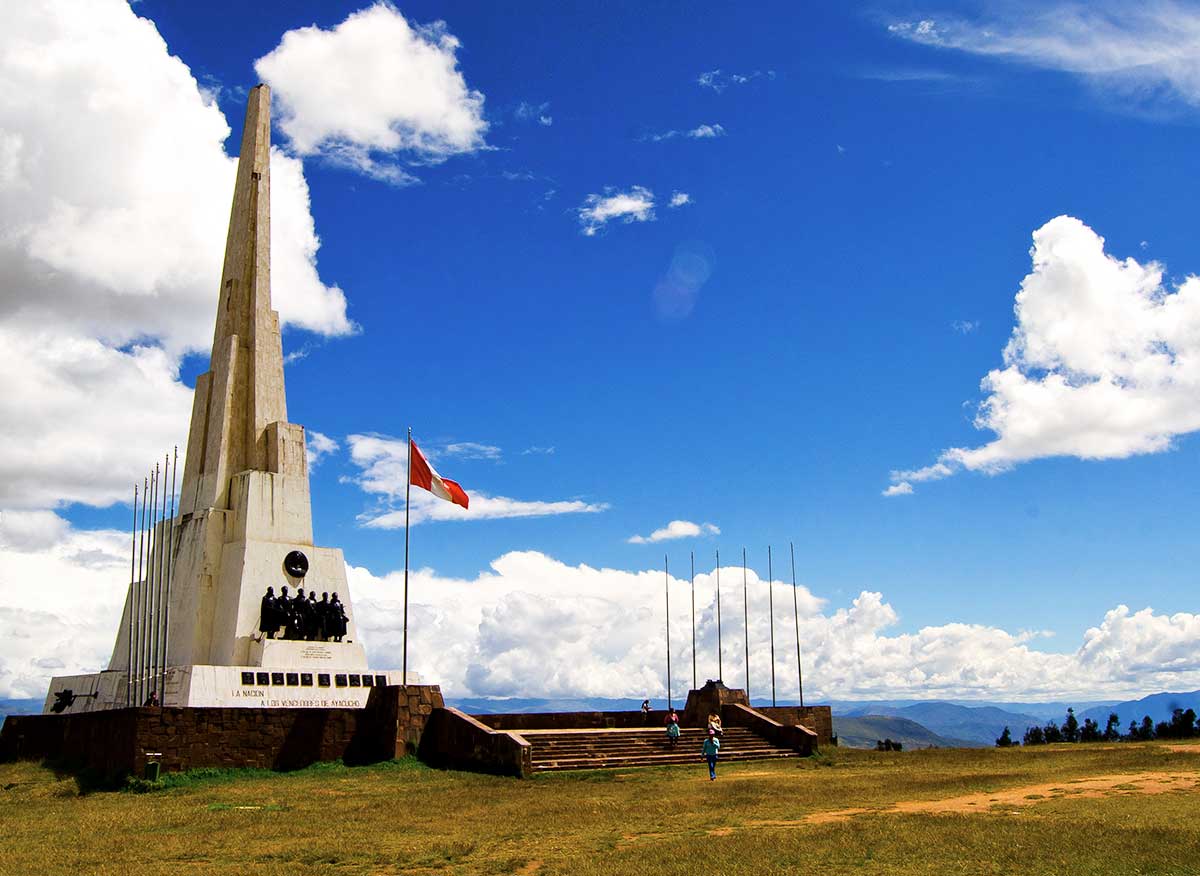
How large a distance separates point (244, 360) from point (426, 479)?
7137 mm

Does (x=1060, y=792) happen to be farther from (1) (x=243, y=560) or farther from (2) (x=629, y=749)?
(1) (x=243, y=560)

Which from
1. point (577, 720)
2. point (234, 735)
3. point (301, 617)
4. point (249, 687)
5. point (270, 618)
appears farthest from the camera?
point (577, 720)

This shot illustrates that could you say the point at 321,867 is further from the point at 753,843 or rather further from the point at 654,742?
the point at 654,742

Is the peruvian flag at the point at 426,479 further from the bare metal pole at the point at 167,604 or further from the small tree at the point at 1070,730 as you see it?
the small tree at the point at 1070,730

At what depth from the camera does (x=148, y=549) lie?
99.8ft

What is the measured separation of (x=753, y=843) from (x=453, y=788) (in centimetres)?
989

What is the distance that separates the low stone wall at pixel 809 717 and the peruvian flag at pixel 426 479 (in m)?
12.0

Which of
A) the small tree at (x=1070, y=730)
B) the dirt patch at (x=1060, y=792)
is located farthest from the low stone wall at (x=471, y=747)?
the small tree at (x=1070, y=730)

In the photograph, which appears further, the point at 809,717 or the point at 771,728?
the point at 809,717

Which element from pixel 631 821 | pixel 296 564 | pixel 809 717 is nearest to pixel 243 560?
pixel 296 564

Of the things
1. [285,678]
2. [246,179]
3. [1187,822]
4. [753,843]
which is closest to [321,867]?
[753,843]

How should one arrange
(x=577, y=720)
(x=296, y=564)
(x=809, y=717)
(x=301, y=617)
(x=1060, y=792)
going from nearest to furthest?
(x=1060, y=792), (x=301, y=617), (x=296, y=564), (x=577, y=720), (x=809, y=717)

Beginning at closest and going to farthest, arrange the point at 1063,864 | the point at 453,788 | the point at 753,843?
the point at 1063,864 < the point at 753,843 < the point at 453,788

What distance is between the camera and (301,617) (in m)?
30.2
